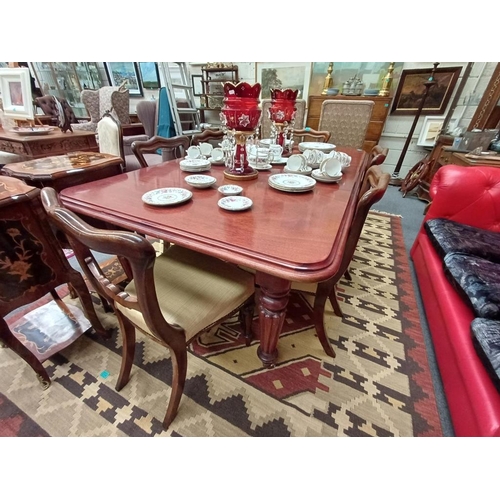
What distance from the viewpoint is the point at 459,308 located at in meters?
1.04

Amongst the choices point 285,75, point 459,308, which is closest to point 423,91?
point 285,75

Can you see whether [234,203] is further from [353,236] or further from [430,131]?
[430,131]

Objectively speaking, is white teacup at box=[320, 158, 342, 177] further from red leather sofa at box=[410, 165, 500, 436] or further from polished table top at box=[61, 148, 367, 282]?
red leather sofa at box=[410, 165, 500, 436]

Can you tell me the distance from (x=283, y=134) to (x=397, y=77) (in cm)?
273

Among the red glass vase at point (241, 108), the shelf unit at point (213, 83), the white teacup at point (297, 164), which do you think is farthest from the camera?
the shelf unit at point (213, 83)

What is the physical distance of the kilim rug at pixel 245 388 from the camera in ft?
3.09

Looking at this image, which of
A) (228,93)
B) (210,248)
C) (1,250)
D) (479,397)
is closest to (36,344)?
(1,250)

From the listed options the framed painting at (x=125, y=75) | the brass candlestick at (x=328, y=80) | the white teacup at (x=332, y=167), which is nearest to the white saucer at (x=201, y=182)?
the white teacup at (x=332, y=167)

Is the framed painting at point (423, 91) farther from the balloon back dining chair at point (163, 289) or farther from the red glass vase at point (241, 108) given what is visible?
the balloon back dining chair at point (163, 289)

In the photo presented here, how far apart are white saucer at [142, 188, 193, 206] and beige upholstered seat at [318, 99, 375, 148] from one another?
2.58 metres

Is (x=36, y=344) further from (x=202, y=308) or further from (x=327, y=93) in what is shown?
(x=327, y=93)

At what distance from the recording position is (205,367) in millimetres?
1144

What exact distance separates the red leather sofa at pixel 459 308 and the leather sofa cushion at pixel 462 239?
0.24 feet

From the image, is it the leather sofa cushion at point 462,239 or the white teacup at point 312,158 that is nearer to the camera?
the leather sofa cushion at point 462,239
